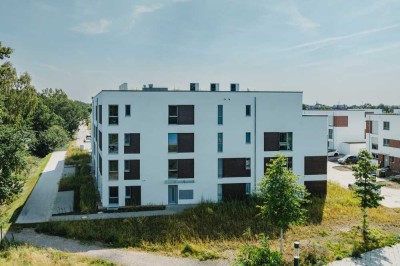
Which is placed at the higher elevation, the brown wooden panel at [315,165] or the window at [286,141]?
the window at [286,141]

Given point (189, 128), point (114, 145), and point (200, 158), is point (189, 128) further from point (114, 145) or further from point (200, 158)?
point (114, 145)

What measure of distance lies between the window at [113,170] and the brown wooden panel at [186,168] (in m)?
4.89

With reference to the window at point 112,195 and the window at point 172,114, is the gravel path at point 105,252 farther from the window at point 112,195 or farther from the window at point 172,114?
the window at point 172,114

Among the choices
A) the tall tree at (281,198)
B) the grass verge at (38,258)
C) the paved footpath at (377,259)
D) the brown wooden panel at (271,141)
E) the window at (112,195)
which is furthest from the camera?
the brown wooden panel at (271,141)

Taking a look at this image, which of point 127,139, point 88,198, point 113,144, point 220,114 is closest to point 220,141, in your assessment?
point 220,114

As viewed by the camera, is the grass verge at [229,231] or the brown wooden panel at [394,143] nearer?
the grass verge at [229,231]

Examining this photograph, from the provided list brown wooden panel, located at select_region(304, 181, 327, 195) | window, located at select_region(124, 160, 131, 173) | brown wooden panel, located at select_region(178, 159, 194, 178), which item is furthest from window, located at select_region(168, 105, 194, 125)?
brown wooden panel, located at select_region(304, 181, 327, 195)

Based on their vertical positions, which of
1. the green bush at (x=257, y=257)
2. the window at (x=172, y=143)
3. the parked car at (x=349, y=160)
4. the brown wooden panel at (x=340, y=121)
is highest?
the brown wooden panel at (x=340, y=121)

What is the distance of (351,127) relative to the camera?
56.9 metres

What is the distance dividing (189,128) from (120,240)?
1092cm

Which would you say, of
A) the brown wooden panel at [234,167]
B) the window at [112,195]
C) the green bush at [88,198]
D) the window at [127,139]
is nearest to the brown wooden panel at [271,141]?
the brown wooden panel at [234,167]

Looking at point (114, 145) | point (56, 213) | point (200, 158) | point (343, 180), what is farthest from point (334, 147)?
point (56, 213)

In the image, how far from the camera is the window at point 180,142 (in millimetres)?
27500

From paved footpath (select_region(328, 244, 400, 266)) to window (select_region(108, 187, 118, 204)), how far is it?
53.3 feet
